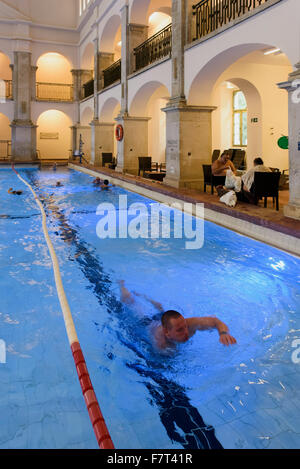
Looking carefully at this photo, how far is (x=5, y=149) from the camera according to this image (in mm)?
28359

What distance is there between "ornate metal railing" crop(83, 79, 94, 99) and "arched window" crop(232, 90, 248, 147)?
30.0ft

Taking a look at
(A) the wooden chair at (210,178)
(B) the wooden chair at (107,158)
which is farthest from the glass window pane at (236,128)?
(A) the wooden chair at (210,178)

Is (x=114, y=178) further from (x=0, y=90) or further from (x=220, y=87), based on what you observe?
(x=0, y=90)

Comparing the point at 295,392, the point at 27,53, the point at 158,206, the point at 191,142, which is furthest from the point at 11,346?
the point at 27,53

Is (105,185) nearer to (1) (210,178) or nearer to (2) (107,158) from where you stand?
(1) (210,178)

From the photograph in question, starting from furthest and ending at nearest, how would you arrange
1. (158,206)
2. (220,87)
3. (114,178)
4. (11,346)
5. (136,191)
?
(220,87) → (114,178) → (136,191) → (158,206) → (11,346)

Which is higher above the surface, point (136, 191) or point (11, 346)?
point (136, 191)

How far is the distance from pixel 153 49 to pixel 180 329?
14.2 metres

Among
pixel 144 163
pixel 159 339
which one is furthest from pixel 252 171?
pixel 144 163

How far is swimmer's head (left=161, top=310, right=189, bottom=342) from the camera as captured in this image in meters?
3.66

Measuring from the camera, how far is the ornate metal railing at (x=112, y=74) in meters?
19.7

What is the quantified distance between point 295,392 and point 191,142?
10.0 metres

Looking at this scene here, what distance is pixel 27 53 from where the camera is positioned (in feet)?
83.7

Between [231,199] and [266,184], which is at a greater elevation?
[266,184]
